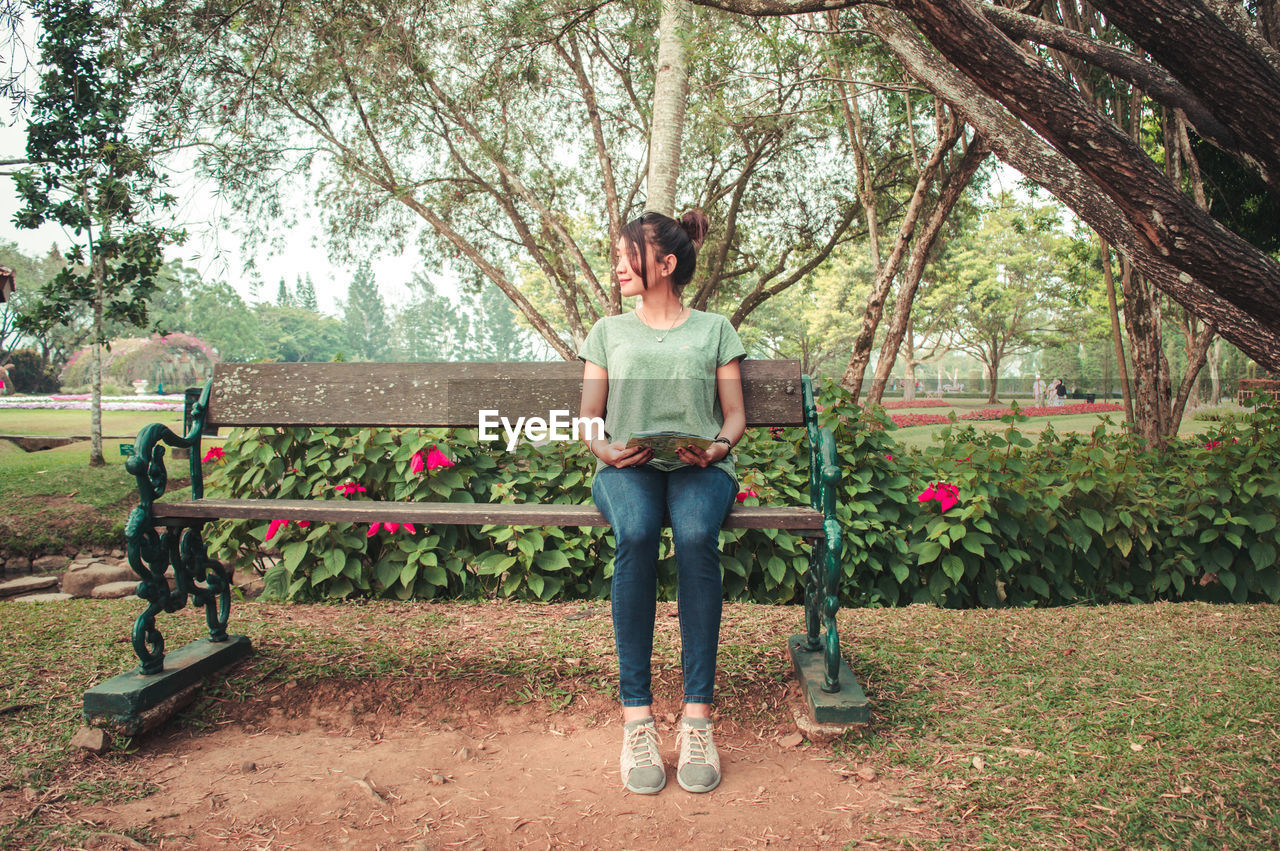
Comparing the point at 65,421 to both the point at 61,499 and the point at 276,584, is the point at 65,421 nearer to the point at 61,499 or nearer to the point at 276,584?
the point at 61,499

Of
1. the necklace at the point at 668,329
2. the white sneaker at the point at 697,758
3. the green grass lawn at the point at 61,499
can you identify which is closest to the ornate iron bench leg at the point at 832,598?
the white sneaker at the point at 697,758

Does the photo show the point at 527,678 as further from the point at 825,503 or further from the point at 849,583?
the point at 849,583

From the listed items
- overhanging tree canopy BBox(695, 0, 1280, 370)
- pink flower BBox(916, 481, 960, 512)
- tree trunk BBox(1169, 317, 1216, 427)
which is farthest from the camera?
tree trunk BBox(1169, 317, 1216, 427)

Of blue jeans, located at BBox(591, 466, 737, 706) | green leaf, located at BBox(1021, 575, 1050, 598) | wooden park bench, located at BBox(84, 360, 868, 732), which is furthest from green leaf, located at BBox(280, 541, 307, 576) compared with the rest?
green leaf, located at BBox(1021, 575, 1050, 598)

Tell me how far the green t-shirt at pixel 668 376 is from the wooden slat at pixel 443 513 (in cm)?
16

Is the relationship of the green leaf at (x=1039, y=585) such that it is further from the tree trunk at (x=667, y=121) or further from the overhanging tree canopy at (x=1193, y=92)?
the tree trunk at (x=667, y=121)

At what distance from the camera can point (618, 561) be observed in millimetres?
2299

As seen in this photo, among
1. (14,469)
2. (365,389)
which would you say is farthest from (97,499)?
(365,389)

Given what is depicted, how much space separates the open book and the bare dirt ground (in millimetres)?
912

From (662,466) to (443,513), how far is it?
2.47ft

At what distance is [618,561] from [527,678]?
0.77m

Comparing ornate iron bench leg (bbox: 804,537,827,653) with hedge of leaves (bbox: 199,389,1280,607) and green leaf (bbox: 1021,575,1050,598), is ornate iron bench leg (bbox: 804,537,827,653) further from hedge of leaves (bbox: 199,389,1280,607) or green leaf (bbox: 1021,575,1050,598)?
green leaf (bbox: 1021,575,1050,598)

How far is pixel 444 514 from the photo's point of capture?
2.55 m

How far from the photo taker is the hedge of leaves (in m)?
3.85
